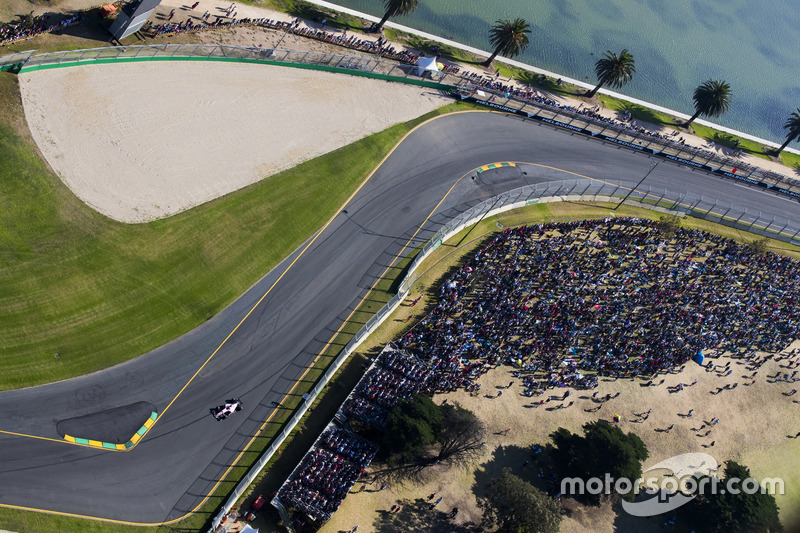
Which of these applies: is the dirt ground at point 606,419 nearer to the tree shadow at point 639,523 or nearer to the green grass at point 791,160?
the tree shadow at point 639,523

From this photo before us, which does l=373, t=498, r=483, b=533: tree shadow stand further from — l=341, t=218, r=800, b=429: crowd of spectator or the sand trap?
the sand trap

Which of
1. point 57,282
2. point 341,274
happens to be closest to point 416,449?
point 341,274

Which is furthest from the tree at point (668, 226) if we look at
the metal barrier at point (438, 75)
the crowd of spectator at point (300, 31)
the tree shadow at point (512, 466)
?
the crowd of spectator at point (300, 31)

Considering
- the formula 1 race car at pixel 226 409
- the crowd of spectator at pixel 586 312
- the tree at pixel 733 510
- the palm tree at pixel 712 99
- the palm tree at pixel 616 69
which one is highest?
the palm tree at pixel 712 99

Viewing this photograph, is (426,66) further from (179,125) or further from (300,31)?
(179,125)

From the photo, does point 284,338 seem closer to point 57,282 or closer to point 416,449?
point 416,449

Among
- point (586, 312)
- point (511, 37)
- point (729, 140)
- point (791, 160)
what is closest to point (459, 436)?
point (586, 312)

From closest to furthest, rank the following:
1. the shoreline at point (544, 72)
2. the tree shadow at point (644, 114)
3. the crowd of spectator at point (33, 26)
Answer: the crowd of spectator at point (33, 26)
the shoreline at point (544, 72)
the tree shadow at point (644, 114)
